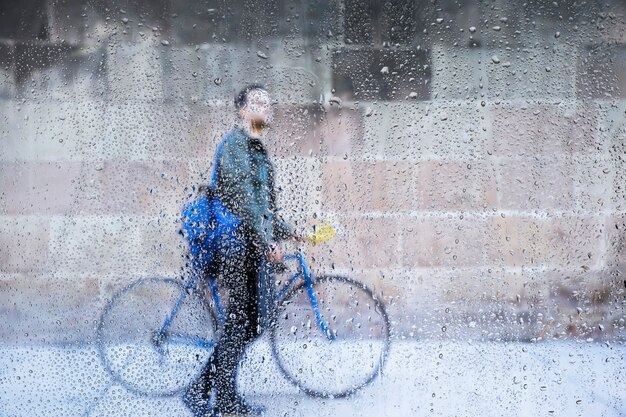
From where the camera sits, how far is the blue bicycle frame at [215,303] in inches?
80.7

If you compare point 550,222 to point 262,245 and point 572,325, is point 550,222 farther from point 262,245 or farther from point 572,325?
point 262,245

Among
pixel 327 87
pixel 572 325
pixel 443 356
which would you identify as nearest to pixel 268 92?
pixel 327 87

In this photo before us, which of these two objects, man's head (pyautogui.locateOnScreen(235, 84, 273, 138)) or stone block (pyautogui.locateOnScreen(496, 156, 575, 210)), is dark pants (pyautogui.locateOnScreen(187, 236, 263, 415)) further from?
stone block (pyautogui.locateOnScreen(496, 156, 575, 210))

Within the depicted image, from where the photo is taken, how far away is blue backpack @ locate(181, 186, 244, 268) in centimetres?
204

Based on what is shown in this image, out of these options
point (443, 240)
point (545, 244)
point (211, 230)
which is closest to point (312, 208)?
point (211, 230)

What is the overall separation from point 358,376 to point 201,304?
19.6 inches

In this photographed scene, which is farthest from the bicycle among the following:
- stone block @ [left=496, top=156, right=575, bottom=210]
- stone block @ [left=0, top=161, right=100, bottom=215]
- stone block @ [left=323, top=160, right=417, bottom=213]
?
stone block @ [left=496, top=156, right=575, bottom=210]

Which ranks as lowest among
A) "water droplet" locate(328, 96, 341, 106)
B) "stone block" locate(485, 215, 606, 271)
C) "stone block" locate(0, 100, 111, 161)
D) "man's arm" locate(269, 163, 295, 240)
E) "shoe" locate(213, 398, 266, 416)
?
"shoe" locate(213, 398, 266, 416)

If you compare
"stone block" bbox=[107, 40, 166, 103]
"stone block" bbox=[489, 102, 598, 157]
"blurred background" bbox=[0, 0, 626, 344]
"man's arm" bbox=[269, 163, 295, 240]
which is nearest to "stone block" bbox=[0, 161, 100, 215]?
"blurred background" bbox=[0, 0, 626, 344]

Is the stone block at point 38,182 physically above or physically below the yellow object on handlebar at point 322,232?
above

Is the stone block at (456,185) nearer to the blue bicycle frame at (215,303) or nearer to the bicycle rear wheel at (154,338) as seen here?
the blue bicycle frame at (215,303)

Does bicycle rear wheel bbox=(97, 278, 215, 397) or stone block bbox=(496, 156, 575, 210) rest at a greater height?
stone block bbox=(496, 156, 575, 210)

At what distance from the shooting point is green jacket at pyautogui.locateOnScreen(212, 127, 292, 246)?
2006 millimetres

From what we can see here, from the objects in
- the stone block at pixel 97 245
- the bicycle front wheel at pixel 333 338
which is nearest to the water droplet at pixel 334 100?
the bicycle front wheel at pixel 333 338
